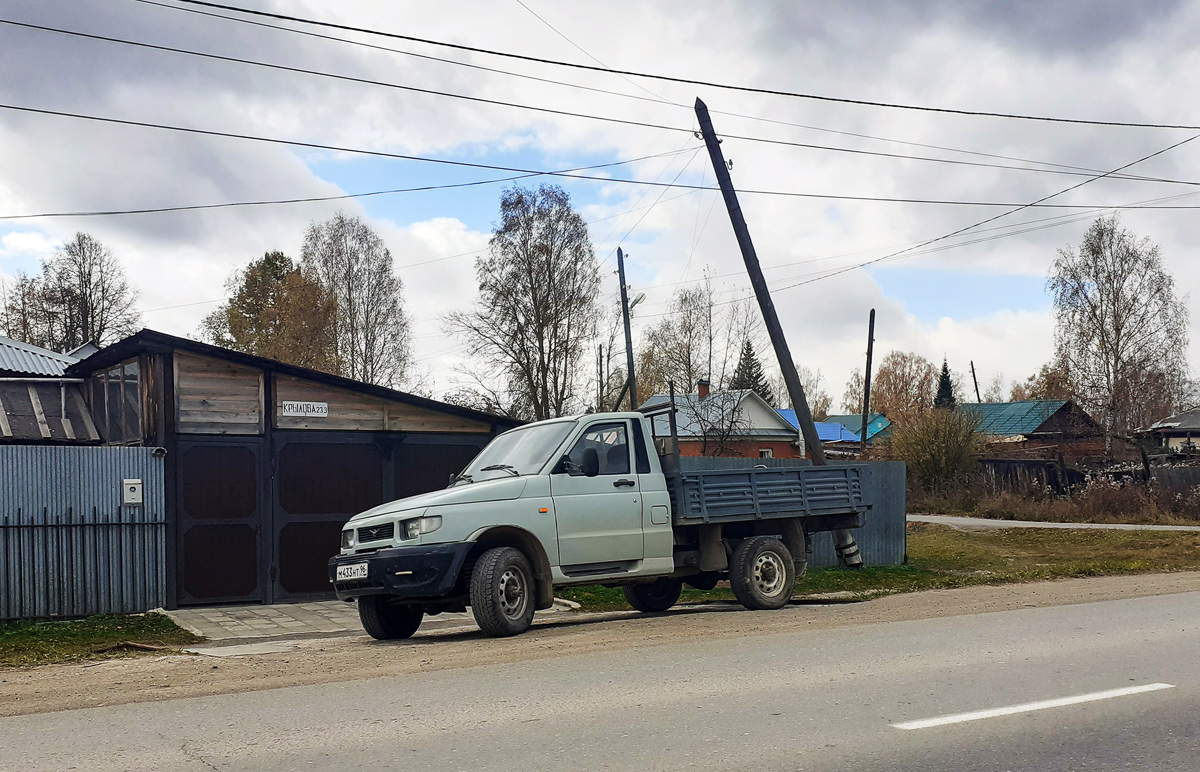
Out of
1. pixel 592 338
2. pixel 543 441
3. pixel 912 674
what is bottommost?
pixel 912 674

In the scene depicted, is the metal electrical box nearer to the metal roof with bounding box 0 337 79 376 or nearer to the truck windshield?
the truck windshield

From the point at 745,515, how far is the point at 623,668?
4826 millimetres

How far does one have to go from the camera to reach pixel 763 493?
12414mm

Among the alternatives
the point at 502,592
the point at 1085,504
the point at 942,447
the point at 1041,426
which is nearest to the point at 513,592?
the point at 502,592

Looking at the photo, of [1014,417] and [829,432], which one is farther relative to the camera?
[829,432]

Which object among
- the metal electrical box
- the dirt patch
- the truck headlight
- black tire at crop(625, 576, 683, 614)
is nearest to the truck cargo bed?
the dirt patch

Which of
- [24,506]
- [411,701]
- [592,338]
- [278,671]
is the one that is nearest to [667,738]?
[411,701]

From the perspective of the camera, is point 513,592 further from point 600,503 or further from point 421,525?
point 600,503

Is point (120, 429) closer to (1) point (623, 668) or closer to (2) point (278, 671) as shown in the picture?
(2) point (278, 671)

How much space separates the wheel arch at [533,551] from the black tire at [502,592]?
7 centimetres

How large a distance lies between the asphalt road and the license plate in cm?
232

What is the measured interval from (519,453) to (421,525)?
1645 millimetres

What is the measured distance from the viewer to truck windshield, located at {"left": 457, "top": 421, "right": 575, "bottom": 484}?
1086cm

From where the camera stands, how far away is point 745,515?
39.8 feet
